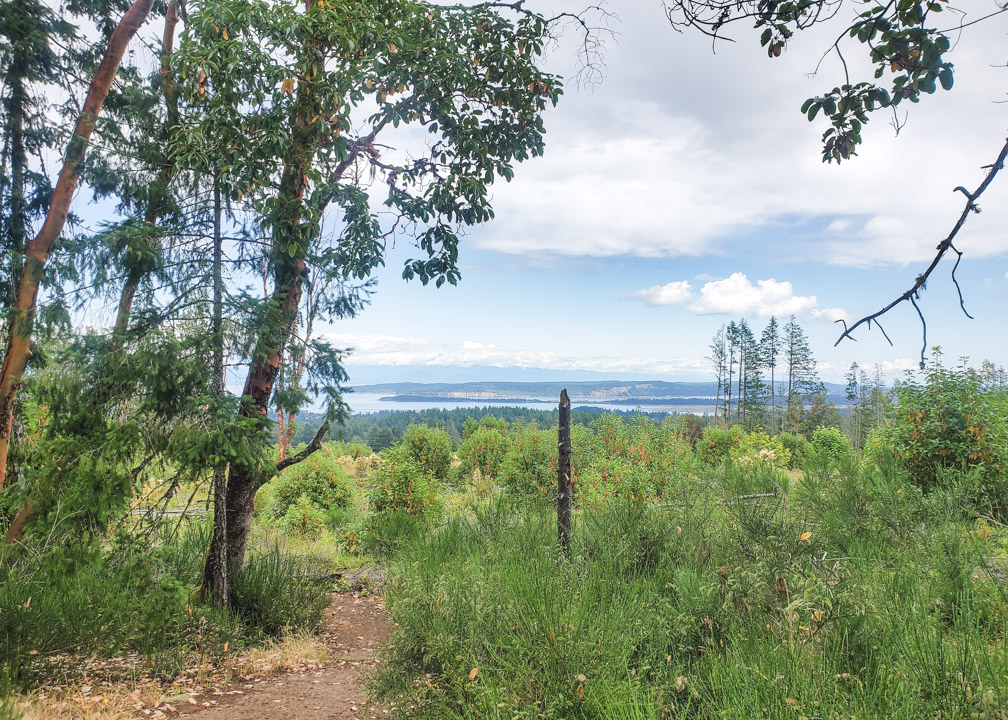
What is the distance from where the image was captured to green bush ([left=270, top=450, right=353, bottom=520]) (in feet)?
38.9

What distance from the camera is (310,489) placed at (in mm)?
11945

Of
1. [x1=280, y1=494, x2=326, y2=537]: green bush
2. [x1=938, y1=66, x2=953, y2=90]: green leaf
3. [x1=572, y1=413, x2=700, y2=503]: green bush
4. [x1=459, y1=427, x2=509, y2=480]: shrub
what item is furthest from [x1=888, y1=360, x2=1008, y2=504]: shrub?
[x1=459, y1=427, x2=509, y2=480]: shrub

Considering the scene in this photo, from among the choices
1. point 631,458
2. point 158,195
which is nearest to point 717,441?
point 631,458

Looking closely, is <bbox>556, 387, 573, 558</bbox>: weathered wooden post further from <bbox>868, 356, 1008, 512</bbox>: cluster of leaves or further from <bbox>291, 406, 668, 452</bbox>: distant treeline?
<bbox>868, 356, 1008, 512</bbox>: cluster of leaves

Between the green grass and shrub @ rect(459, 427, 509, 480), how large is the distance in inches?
483

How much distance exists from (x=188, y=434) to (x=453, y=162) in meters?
3.46

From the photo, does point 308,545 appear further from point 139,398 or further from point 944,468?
point 944,468

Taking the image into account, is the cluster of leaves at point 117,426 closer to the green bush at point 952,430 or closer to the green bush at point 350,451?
the green bush at point 952,430

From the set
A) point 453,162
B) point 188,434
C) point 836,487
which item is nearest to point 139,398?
point 188,434

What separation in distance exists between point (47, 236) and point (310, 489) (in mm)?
6847

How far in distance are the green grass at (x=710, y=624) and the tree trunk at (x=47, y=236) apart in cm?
484

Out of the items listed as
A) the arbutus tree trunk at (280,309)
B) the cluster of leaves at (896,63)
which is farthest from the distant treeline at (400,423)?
the cluster of leaves at (896,63)

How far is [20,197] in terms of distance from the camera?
6867 millimetres

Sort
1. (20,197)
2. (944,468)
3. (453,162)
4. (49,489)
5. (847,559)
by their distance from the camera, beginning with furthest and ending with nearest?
(944,468) → (20,197) → (453,162) → (49,489) → (847,559)
